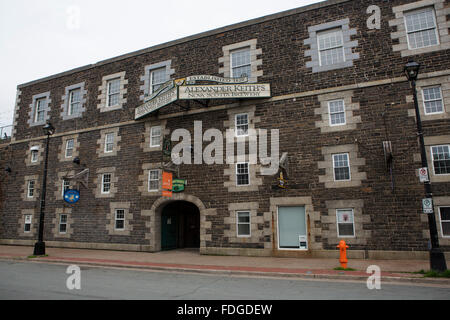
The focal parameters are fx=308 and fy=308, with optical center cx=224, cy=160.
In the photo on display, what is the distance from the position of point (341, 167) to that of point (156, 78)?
12.4 metres

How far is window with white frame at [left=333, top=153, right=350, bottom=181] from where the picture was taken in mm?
14100

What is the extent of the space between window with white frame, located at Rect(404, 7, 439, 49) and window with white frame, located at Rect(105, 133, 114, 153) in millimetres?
17265

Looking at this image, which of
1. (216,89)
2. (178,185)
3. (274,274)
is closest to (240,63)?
(216,89)

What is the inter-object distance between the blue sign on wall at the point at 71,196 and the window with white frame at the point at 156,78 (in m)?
7.87

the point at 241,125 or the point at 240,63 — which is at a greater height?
the point at 240,63

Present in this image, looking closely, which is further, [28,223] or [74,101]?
[74,101]

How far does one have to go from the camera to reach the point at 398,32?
14.1m

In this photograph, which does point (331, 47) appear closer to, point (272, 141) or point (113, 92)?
point (272, 141)

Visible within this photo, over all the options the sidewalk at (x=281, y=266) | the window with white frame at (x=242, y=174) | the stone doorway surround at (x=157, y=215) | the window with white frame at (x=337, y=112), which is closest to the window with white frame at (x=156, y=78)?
the stone doorway surround at (x=157, y=215)

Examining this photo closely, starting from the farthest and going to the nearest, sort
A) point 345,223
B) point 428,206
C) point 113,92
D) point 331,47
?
point 113,92
point 331,47
point 345,223
point 428,206

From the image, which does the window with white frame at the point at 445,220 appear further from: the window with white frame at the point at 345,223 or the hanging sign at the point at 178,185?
→ the hanging sign at the point at 178,185

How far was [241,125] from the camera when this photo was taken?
16.4 m

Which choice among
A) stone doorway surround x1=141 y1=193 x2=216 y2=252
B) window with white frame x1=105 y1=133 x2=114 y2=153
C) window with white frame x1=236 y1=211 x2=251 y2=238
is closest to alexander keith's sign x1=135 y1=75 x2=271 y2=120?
stone doorway surround x1=141 y1=193 x2=216 y2=252

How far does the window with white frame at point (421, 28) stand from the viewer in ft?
45.3
